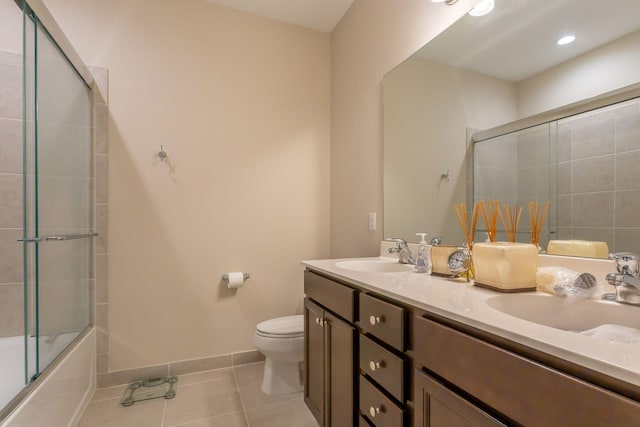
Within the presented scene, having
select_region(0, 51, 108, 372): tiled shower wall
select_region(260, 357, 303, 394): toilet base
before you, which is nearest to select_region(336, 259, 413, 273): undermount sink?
select_region(260, 357, 303, 394): toilet base

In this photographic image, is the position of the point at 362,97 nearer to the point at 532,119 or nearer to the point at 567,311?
the point at 532,119

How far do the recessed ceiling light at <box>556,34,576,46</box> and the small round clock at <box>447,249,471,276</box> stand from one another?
0.77 m

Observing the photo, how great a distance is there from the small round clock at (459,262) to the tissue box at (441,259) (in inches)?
1.1

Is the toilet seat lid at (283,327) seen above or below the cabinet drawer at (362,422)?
above

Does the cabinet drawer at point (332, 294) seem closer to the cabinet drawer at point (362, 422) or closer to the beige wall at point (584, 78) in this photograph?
the cabinet drawer at point (362, 422)

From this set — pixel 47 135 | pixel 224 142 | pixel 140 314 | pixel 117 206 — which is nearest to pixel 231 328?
pixel 140 314

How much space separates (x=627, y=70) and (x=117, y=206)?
2.49 metres

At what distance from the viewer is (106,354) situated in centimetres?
201

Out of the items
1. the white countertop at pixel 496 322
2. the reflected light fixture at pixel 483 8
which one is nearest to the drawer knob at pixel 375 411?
the white countertop at pixel 496 322

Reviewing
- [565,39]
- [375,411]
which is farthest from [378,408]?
[565,39]

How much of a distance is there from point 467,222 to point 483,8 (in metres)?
0.89

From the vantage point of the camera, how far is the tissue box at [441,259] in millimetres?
1271

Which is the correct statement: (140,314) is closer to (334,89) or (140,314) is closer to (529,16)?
(334,89)

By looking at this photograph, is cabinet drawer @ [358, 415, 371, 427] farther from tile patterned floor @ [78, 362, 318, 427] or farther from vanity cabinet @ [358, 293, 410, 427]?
tile patterned floor @ [78, 362, 318, 427]
